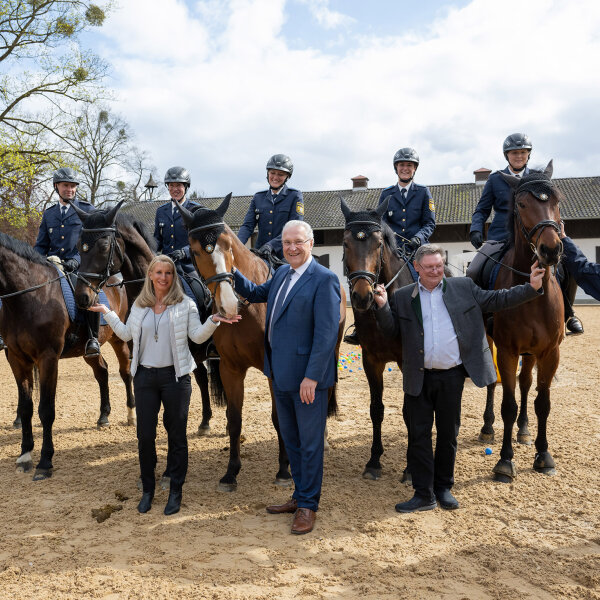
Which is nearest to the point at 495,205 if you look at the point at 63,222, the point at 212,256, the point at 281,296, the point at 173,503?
the point at 281,296

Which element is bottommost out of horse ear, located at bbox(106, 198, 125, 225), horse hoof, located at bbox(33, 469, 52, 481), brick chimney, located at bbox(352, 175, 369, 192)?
horse hoof, located at bbox(33, 469, 52, 481)

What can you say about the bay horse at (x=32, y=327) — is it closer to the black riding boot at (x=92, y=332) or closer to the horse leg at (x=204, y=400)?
the black riding boot at (x=92, y=332)

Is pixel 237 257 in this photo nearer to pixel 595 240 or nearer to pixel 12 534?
pixel 12 534

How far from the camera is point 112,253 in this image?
16.2ft

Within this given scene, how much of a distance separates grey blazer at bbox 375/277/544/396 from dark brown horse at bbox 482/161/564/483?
2.19 ft

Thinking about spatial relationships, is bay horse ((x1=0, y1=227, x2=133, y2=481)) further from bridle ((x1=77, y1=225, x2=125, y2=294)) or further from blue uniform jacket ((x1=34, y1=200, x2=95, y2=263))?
blue uniform jacket ((x1=34, y1=200, x2=95, y2=263))

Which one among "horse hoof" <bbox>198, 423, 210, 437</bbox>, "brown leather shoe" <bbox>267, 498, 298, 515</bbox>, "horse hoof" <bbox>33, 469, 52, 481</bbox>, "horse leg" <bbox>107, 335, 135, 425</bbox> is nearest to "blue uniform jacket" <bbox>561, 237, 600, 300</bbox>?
"brown leather shoe" <bbox>267, 498, 298, 515</bbox>

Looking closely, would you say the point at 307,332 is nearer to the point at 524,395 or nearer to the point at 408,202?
the point at 408,202

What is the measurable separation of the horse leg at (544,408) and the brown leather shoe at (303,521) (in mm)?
2417

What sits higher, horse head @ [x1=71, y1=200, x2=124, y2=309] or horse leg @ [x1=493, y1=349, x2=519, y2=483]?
horse head @ [x1=71, y1=200, x2=124, y2=309]

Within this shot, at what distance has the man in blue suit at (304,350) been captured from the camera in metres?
3.55

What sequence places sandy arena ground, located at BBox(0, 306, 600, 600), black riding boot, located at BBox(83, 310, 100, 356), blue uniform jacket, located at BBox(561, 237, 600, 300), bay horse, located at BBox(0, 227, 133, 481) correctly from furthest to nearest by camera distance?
black riding boot, located at BBox(83, 310, 100, 356), bay horse, located at BBox(0, 227, 133, 481), blue uniform jacket, located at BBox(561, 237, 600, 300), sandy arena ground, located at BBox(0, 306, 600, 600)

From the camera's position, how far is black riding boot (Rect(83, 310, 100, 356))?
556 centimetres

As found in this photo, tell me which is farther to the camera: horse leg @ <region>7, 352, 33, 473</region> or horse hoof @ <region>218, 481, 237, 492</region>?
horse leg @ <region>7, 352, 33, 473</region>
